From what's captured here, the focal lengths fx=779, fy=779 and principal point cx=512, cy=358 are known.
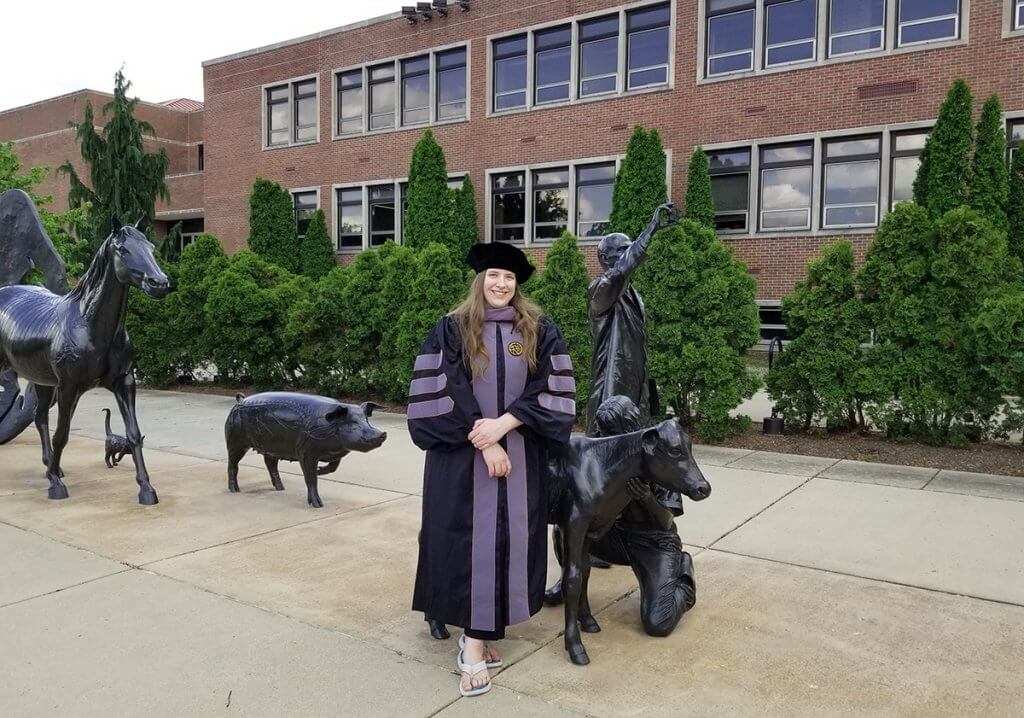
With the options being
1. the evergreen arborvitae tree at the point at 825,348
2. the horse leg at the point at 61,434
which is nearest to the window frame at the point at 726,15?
the evergreen arborvitae tree at the point at 825,348

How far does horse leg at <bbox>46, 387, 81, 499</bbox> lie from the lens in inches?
248

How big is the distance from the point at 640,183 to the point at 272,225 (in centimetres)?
1381

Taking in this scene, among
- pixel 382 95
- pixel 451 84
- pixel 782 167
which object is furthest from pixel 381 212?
pixel 782 167

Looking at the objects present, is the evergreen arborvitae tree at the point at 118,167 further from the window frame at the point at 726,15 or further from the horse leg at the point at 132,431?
the horse leg at the point at 132,431

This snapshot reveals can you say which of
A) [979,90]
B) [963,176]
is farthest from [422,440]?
[979,90]

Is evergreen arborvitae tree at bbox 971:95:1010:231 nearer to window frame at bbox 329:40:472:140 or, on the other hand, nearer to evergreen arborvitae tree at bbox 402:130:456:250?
evergreen arborvitae tree at bbox 402:130:456:250

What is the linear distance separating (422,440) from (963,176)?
55.0 ft

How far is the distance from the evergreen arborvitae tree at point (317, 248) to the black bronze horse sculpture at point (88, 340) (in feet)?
66.7

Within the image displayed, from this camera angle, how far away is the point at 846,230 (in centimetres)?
1856

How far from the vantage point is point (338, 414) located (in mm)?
6195

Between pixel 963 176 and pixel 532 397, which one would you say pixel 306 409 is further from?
pixel 963 176

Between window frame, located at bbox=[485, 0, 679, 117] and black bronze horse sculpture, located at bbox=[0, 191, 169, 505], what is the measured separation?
17429 millimetres

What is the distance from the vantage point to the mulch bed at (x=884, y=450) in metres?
8.08

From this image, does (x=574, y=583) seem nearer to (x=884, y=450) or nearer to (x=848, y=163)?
(x=884, y=450)
